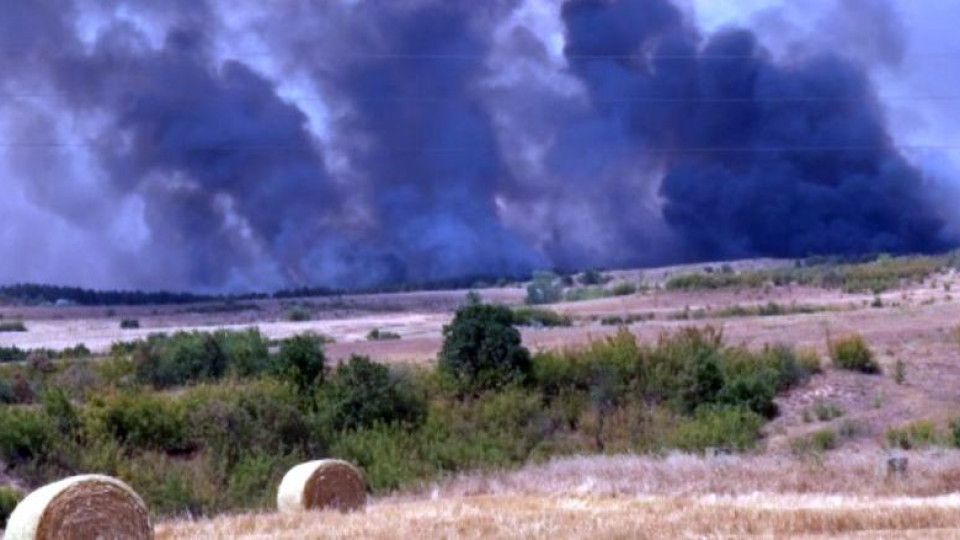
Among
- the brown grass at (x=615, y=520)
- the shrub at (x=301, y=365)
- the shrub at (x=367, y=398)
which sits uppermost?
the shrub at (x=301, y=365)

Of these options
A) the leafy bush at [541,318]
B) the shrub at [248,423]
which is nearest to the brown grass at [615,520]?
the shrub at [248,423]

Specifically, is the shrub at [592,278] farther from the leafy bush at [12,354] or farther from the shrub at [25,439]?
the shrub at [25,439]

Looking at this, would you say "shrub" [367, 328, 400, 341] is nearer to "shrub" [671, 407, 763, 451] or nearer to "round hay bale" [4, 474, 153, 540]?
"shrub" [671, 407, 763, 451]

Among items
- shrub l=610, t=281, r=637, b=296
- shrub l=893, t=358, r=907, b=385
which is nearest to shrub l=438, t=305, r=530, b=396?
shrub l=893, t=358, r=907, b=385

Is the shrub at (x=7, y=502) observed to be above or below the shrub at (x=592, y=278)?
below

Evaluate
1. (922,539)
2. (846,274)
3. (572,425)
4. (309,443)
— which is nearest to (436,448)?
(309,443)

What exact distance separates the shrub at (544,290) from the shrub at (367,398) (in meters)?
47.7

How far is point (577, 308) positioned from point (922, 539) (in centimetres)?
7456

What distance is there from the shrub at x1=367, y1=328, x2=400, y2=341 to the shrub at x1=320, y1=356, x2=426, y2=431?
2169 cm

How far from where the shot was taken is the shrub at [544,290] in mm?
106719

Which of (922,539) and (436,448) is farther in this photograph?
(436,448)

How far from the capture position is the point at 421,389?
58.2 meters

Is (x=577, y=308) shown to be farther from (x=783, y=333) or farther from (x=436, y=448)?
(x=436, y=448)

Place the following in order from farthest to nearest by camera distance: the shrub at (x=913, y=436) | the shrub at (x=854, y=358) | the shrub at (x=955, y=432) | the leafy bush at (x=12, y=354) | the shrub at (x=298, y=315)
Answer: the shrub at (x=298, y=315)
the leafy bush at (x=12, y=354)
the shrub at (x=854, y=358)
the shrub at (x=913, y=436)
the shrub at (x=955, y=432)
